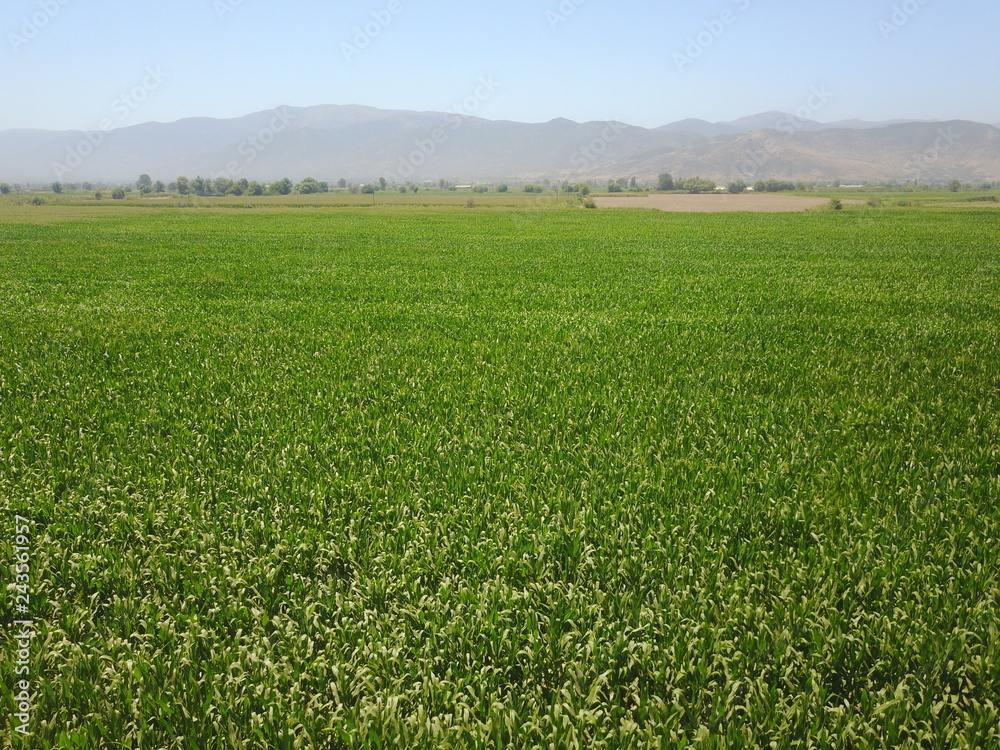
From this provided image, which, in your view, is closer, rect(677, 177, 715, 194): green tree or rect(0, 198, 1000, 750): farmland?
rect(0, 198, 1000, 750): farmland

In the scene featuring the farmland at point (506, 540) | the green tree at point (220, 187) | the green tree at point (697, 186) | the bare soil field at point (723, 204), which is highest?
the green tree at point (220, 187)

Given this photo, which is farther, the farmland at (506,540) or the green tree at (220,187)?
the green tree at (220,187)

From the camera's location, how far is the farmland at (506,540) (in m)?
3.35

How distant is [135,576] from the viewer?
14.9ft

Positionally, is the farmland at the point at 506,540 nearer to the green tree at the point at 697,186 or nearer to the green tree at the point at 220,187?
the green tree at the point at 697,186

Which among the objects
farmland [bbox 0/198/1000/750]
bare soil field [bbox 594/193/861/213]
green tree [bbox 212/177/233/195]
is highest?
green tree [bbox 212/177/233/195]

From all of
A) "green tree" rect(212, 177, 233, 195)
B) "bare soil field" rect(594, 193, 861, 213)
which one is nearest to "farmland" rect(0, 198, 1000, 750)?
"bare soil field" rect(594, 193, 861, 213)

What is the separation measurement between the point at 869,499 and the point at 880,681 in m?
2.62

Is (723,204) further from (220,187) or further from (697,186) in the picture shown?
(220,187)

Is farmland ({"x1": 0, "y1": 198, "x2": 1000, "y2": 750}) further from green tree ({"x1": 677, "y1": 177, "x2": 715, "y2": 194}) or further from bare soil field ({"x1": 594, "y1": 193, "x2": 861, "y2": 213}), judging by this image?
green tree ({"x1": 677, "y1": 177, "x2": 715, "y2": 194})

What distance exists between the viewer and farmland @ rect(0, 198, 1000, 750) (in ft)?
11.0

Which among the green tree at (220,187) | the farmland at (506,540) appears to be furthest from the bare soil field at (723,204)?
the green tree at (220,187)

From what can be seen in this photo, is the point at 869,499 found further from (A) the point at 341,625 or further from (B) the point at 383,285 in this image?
(B) the point at 383,285

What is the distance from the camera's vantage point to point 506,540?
5094 millimetres
